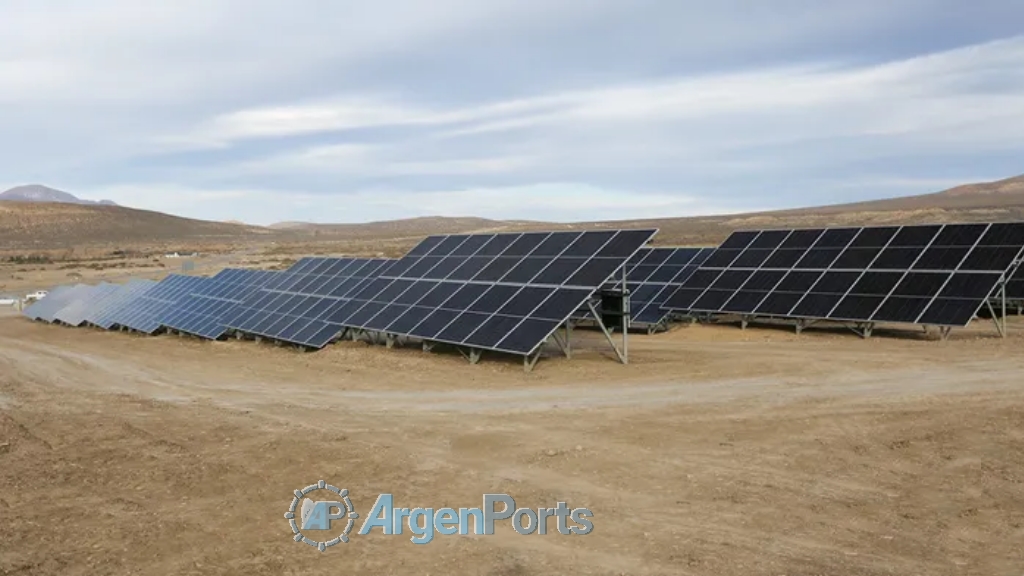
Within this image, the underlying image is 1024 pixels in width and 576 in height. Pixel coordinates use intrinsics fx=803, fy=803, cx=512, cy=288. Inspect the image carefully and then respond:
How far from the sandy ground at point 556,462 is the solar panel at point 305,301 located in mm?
4984

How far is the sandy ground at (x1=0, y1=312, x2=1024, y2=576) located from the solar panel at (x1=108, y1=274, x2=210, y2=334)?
12.6 meters

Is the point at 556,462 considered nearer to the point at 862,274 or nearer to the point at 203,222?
the point at 862,274

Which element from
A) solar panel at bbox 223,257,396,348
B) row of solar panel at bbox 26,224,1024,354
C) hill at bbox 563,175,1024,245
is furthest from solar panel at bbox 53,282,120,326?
hill at bbox 563,175,1024,245

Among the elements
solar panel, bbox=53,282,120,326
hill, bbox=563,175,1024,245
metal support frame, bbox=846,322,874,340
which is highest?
hill, bbox=563,175,1024,245

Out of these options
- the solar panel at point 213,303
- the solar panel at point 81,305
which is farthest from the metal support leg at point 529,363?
the solar panel at point 81,305

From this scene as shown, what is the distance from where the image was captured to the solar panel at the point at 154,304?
3350cm

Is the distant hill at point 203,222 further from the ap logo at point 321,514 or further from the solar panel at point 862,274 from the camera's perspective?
the ap logo at point 321,514

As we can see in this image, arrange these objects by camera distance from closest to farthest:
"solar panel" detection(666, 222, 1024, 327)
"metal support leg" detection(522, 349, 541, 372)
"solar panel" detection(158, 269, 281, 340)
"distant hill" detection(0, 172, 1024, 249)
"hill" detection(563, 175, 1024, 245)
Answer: "metal support leg" detection(522, 349, 541, 372), "solar panel" detection(666, 222, 1024, 327), "solar panel" detection(158, 269, 281, 340), "hill" detection(563, 175, 1024, 245), "distant hill" detection(0, 172, 1024, 249)

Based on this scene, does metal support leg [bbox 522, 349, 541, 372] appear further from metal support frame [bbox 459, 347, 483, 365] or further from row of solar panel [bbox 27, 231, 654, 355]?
metal support frame [bbox 459, 347, 483, 365]

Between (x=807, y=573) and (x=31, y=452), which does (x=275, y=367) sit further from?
(x=807, y=573)

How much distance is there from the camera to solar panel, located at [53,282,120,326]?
124 ft

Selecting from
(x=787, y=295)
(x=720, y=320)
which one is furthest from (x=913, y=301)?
(x=720, y=320)

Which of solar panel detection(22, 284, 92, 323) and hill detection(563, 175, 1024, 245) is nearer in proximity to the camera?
solar panel detection(22, 284, 92, 323)

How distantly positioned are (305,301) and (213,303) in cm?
631
